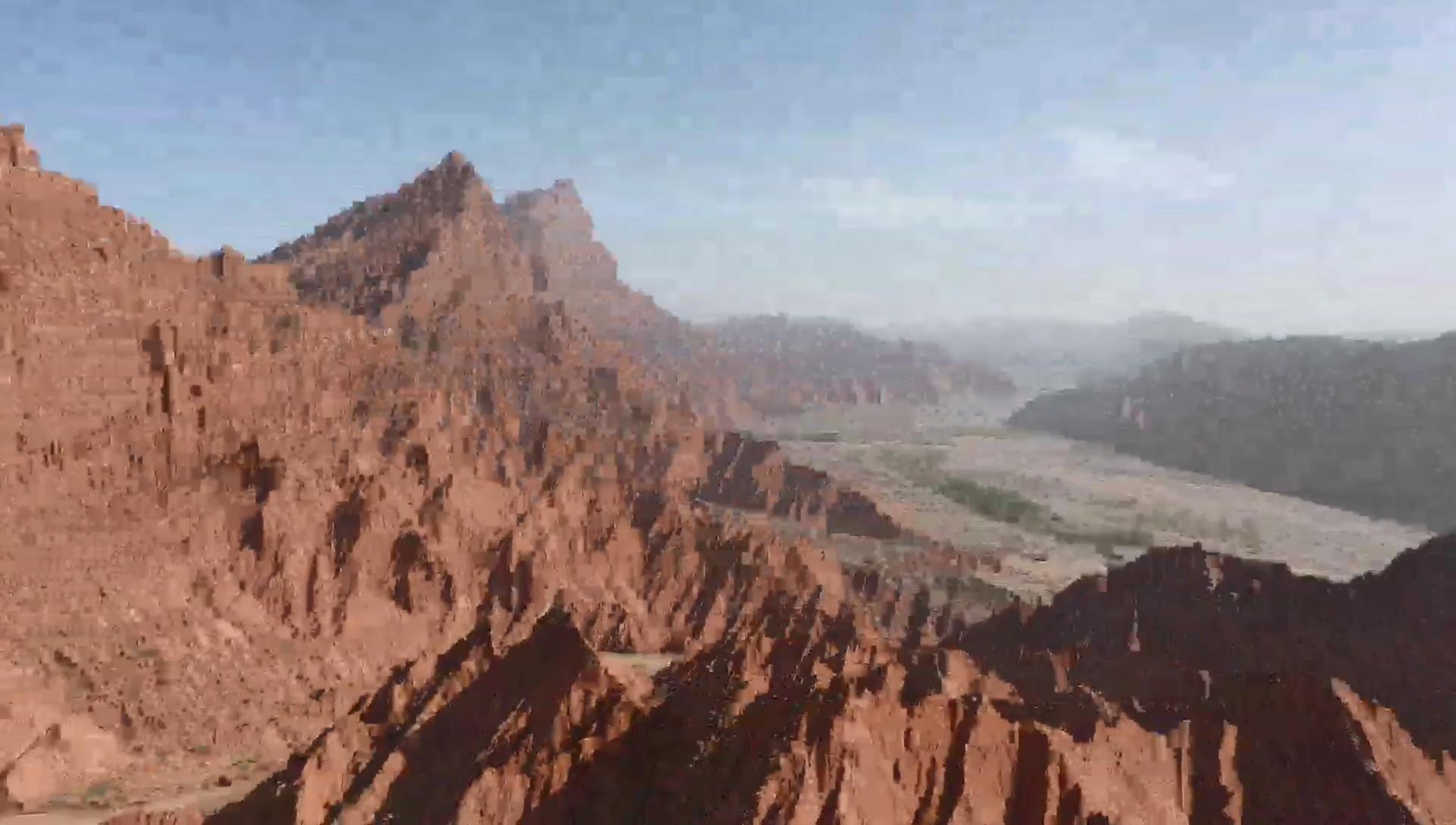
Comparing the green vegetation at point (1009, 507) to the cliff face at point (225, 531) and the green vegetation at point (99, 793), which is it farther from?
the green vegetation at point (99, 793)

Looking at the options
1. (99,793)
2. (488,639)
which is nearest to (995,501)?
(488,639)

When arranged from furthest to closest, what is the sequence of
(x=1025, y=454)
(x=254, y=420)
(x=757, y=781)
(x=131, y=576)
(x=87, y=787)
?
1. (x=1025, y=454)
2. (x=254, y=420)
3. (x=131, y=576)
4. (x=87, y=787)
5. (x=757, y=781)

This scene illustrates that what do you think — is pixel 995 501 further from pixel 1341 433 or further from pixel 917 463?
pixel 1341 433

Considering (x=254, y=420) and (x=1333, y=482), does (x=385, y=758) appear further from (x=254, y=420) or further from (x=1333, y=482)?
(x=1333, y=482)

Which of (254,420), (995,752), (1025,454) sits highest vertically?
(254,420)

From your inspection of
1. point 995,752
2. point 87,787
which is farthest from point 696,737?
point 87,787

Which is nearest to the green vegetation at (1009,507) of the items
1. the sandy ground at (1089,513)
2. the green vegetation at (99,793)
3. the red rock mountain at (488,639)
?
the sandy ground at (1089,513)
